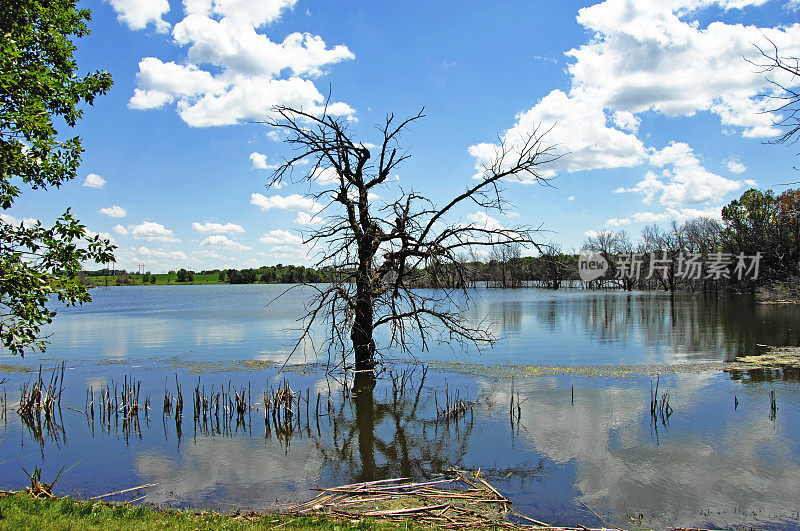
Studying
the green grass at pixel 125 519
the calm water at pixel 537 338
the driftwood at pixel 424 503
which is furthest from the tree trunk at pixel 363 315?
the green grass at pixel 125 519

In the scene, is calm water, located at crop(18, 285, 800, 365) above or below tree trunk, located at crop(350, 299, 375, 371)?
below

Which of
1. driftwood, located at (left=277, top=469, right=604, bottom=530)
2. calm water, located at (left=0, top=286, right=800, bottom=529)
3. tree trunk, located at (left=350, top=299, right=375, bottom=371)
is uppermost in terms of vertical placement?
tree trunk, located at (left=350, top=299, right=375, bottom=371)

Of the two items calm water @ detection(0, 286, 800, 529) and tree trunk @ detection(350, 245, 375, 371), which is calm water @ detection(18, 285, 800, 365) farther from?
tree trunk @ detection(350, 245, 375, 371)

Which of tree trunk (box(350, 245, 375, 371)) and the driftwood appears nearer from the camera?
the driftwood

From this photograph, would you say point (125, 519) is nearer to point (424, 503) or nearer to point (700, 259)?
point (424, 503)

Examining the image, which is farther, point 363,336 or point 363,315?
point 363,336

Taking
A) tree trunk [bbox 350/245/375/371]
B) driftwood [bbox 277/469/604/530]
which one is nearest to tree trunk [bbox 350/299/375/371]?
tree trunk [bbox 350/245/375/371]

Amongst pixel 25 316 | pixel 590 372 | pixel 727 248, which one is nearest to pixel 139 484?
pixel 25 316

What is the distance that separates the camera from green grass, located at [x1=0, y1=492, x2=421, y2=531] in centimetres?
641

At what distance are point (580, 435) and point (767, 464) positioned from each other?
3.38 metres

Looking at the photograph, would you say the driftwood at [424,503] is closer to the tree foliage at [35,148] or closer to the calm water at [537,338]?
the tree foliage at [35,148]

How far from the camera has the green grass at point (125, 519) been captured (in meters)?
6.41

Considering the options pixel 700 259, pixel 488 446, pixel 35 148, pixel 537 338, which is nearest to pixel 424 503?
pixel 488 446

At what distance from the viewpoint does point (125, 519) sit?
22.3 feet
